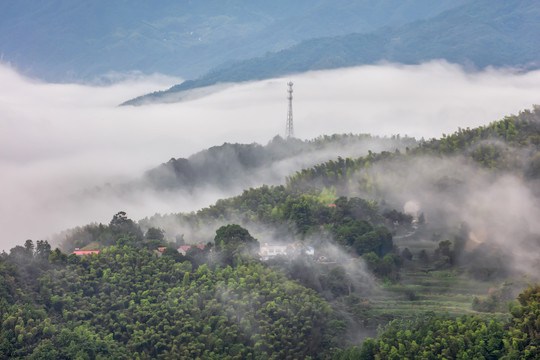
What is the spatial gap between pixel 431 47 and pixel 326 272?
4318 inches

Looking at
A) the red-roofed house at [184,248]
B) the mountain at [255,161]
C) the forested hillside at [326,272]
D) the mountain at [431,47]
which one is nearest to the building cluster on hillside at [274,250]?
the red-roofed house at [184,248]

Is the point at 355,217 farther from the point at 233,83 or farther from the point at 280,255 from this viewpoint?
the point at 233,83

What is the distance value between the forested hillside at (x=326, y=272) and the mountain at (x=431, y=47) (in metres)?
86.5

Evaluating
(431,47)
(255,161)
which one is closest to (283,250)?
(255,161)

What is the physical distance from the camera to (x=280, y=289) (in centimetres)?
4762

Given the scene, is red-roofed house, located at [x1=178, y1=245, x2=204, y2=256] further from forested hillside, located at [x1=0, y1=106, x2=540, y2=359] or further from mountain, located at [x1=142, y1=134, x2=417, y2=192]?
mountain, located at [x1=142, y1=134, x2=417, y2=192]

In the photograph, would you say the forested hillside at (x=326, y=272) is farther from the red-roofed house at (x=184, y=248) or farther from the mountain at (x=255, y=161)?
the mountain at (x=255, y=161)

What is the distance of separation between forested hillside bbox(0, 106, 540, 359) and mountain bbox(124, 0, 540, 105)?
86.5 meters

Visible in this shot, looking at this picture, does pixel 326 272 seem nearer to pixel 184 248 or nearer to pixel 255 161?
pixel 184 248

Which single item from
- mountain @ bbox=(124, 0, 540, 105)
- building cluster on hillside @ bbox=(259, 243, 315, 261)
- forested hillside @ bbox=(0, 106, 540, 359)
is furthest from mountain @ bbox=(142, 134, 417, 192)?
mountain @ bbox=(124, 0, 540, 105)

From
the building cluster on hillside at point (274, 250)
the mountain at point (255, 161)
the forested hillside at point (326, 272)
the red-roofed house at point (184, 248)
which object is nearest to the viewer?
the forested hillside at point (326, 272)

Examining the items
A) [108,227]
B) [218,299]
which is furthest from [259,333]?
[108,227]

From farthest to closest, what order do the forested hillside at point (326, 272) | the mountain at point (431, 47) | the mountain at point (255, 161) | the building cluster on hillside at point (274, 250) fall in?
1. the mountain at point (431, 47)
2. the mountain at point (255, 161)
3. the building cluster on hillside at point (274, 250)
4. the forested hillside at point (326, 272)

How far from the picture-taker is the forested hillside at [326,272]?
4169 cm
